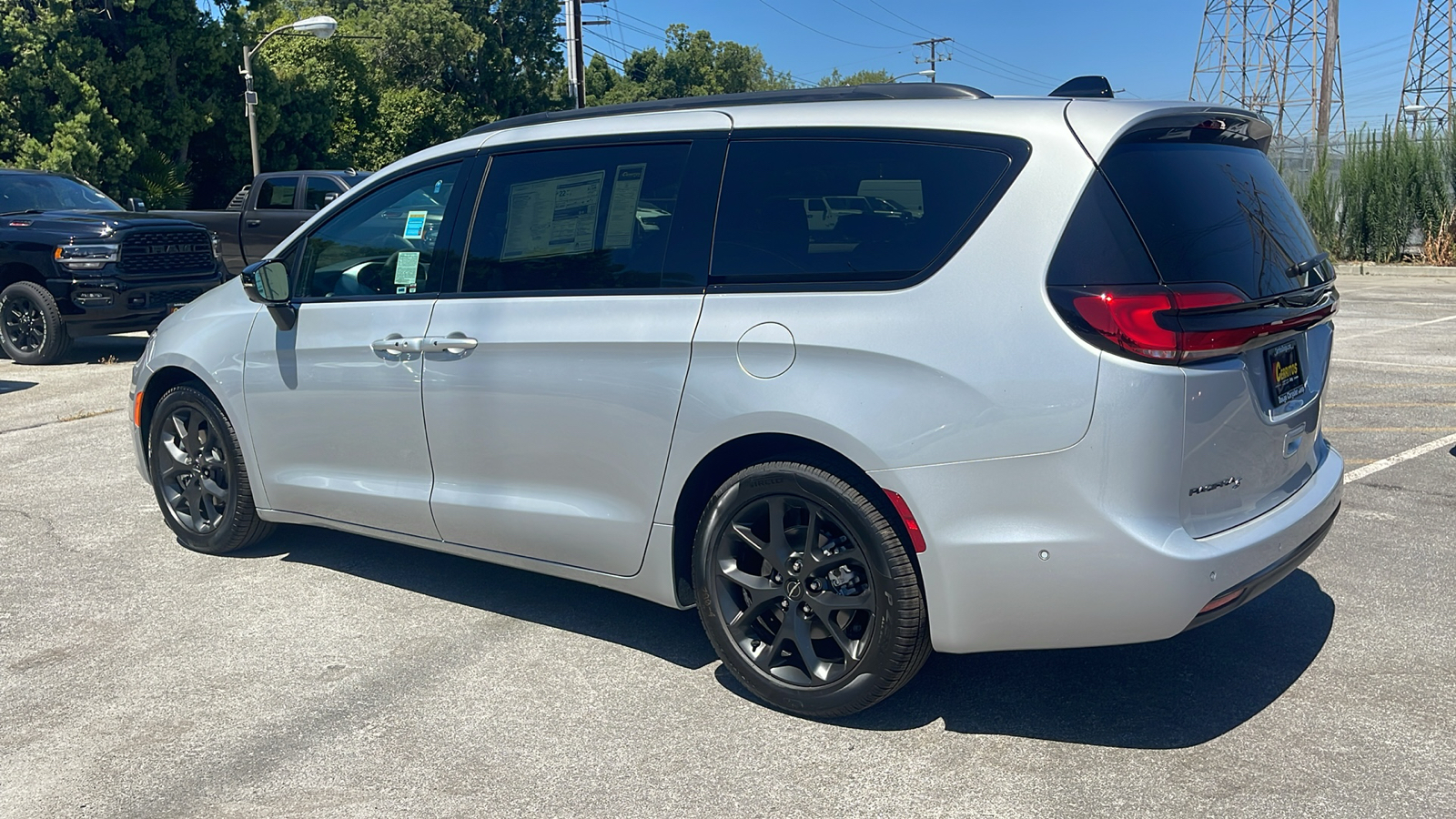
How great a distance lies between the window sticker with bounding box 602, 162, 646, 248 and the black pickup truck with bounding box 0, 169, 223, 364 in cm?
924

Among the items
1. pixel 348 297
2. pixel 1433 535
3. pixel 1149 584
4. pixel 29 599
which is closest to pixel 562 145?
pixel 348 297

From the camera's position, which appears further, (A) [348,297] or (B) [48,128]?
(B) [48,128]

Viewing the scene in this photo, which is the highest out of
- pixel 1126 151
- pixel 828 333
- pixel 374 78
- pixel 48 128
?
pixel 374 78

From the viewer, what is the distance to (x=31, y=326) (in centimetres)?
1213

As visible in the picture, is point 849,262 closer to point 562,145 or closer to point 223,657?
point 562,145

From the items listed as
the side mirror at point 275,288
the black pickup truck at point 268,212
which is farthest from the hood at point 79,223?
the side mirror at point 275,288

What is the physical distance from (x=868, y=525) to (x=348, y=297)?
8.23ft

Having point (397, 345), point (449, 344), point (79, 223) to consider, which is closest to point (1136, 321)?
point (449, 344)

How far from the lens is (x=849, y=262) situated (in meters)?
3.60

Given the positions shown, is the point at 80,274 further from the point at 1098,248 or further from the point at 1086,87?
the point at 1098,248

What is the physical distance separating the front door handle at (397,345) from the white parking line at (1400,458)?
4.83 meters

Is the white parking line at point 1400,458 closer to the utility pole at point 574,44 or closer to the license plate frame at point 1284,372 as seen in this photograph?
the license plate frame at point 1284,372

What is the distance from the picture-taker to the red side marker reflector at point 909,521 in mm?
3430

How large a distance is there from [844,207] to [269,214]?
1589 cm
